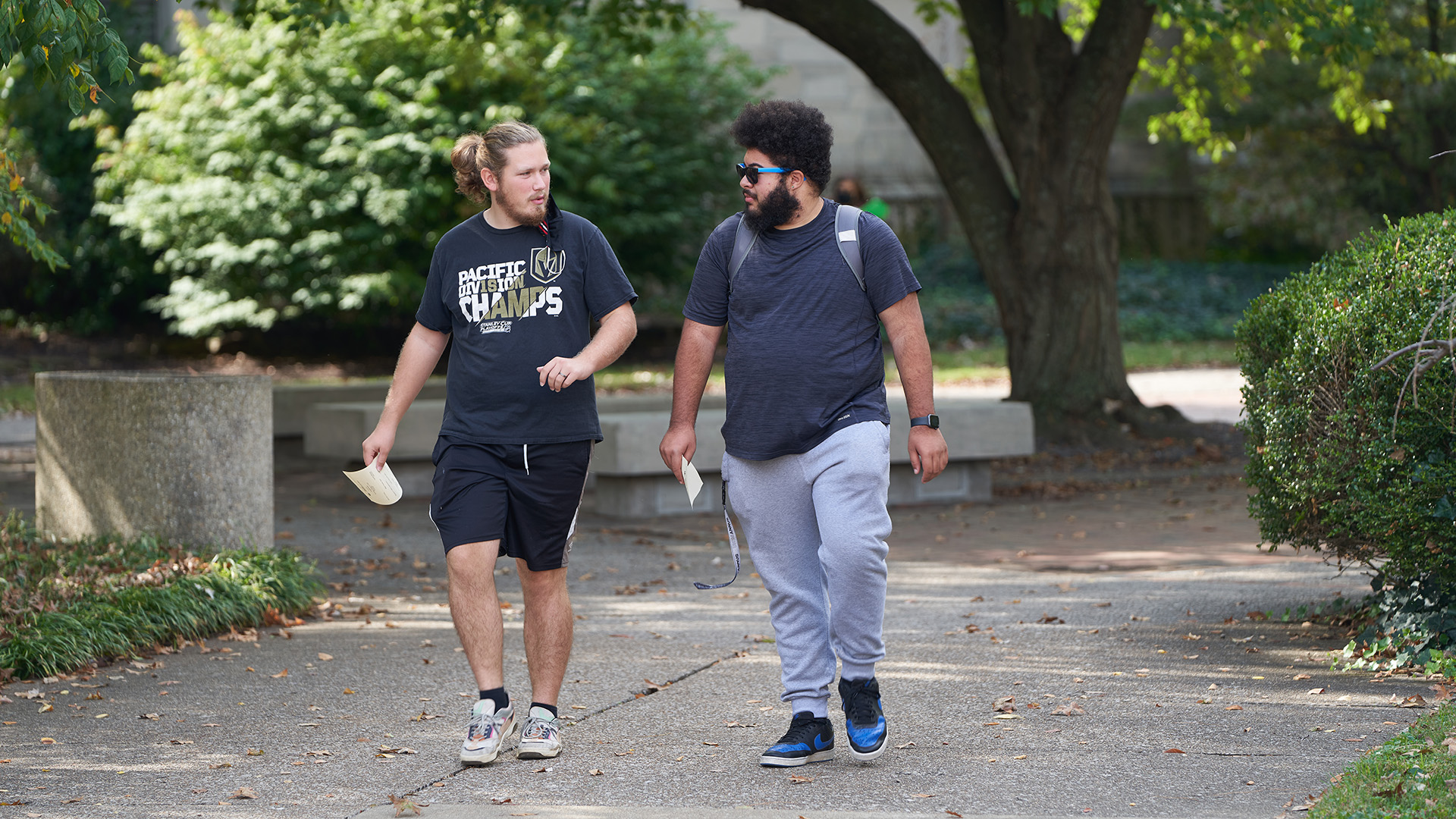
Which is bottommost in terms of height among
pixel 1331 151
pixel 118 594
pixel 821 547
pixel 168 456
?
pixel 118 594

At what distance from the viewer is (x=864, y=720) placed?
168 inches

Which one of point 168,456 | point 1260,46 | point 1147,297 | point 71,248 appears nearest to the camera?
point 168,456

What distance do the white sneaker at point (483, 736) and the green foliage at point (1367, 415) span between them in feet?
9.31

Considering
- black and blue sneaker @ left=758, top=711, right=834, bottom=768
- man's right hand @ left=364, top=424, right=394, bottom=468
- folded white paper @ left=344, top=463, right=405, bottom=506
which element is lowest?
black and blue sneaker @ left=758, top=711, right=834, bottom=768

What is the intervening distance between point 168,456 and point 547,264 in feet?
11.0

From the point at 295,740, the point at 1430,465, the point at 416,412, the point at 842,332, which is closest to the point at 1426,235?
the point at 1430,465

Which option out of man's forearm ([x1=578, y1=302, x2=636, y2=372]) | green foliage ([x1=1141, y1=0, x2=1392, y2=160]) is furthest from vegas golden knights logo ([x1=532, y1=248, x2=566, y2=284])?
green foliage ([x1=1141, y1=0, x2=1392, y2=160])

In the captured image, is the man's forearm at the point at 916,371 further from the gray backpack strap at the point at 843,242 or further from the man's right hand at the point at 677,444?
the man's right hand at the point at 677,444

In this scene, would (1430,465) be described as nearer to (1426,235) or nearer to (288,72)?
(1426,235)

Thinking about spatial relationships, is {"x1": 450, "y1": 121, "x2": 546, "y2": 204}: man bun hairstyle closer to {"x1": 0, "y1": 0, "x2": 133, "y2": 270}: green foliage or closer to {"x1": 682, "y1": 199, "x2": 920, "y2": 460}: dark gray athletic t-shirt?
{"x1": 682, "y1": 199, "x2": 920, "y2": 460}: dark gray athletic t-shirt

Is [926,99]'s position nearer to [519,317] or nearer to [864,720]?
[519,317]

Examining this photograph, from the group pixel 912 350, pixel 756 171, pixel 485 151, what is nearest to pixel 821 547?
pixel 912 350

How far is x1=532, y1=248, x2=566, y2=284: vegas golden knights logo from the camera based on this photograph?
14.5 ft

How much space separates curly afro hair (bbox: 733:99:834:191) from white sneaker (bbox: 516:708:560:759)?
175 cm
